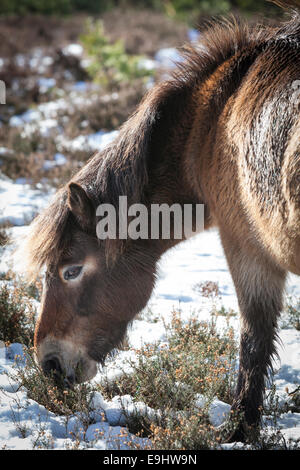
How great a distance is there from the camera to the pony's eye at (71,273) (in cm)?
272

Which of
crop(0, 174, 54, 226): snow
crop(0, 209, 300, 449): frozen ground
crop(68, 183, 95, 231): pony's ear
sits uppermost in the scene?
crop(0, 174, 54, 226): snow

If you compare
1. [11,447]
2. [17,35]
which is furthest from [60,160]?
[17,35]

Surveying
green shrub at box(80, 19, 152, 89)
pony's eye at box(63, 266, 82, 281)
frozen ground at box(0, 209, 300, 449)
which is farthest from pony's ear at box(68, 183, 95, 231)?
green shrub at box(80, 19, 152, 89)

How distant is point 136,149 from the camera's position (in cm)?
273

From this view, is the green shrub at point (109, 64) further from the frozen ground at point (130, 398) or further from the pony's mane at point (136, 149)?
the pony's mane at point (136, 149)

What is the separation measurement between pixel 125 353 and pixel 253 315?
1290mm

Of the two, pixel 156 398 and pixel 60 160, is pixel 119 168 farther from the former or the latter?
pixel 60 160

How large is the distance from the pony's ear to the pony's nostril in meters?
0.81

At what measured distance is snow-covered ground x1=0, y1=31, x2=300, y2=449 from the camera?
8.63 feet

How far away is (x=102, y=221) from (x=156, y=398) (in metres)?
1.18

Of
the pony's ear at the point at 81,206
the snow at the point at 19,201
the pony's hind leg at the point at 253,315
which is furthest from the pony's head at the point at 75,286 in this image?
the snow at the point at 19,201

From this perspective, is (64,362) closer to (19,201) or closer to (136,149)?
(136,149)

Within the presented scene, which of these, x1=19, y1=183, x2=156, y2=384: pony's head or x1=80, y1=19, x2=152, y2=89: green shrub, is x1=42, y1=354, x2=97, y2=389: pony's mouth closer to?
x1=19, y1=183, x2=156, y2=384: pony's head

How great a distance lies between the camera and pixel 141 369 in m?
3.09
